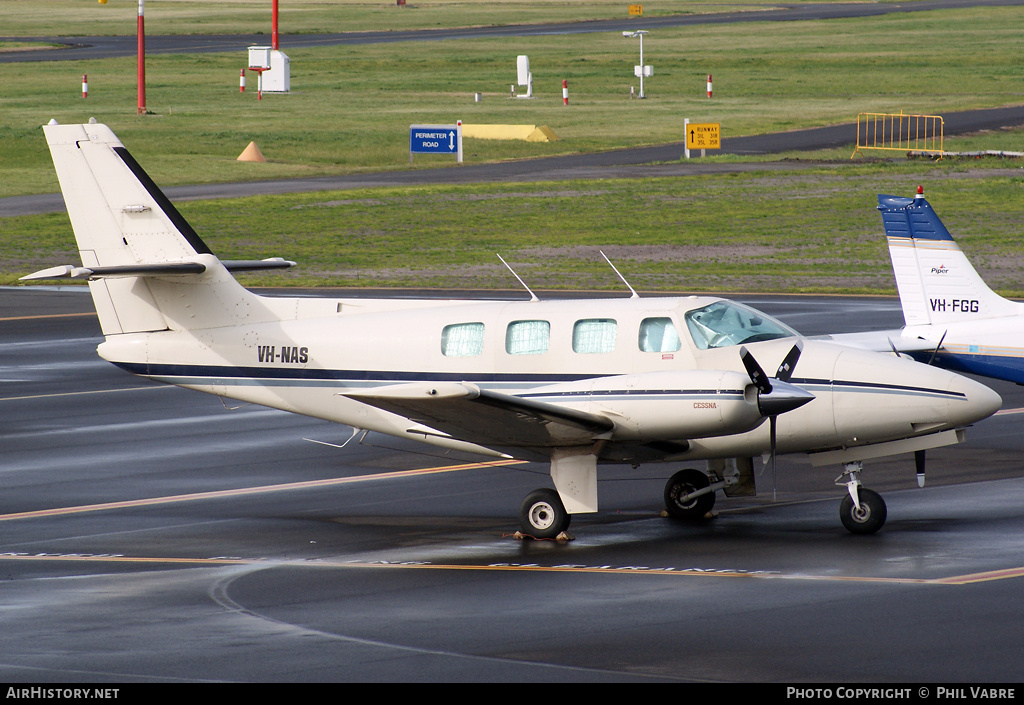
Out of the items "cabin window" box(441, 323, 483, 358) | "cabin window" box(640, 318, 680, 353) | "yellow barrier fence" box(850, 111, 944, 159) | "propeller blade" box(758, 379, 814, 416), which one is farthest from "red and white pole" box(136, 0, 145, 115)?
"propeller blade" box(758, 379, 814, 416)

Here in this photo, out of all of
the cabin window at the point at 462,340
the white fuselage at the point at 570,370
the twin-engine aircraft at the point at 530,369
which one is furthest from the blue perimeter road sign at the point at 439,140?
the cabin window at the point at 462,340

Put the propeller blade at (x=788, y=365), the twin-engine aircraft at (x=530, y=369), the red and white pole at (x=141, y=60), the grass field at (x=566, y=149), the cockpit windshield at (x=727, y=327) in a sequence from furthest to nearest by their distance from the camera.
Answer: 1. the red and white pole at (x=141, y=60)
2. the grass field at (x=566, y=149)
3. the cockpit windshield at (x=727, y=327)
4. the propeller blade at (x=788, y=365)
5. the twin-engine aircraft at (x=530, y=369)

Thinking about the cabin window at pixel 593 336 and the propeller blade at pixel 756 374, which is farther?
the cabin window at pixel 593 336

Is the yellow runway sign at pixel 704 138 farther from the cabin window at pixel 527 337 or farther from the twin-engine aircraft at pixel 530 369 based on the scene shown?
the cabin window at pixel 527 337

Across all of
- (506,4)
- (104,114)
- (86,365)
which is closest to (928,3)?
(506,4)

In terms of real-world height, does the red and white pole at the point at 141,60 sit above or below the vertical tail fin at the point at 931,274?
above

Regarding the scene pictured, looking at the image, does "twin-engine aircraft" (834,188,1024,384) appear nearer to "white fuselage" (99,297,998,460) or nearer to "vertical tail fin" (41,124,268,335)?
"white fuselage" (99,297,998,460)

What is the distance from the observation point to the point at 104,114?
72312 millimetres

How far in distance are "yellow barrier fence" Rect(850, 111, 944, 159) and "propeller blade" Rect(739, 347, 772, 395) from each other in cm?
4540

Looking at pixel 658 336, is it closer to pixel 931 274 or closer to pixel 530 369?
pixel 530 369

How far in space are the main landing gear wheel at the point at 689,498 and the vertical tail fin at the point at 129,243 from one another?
5.52 meters

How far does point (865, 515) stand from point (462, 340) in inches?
192

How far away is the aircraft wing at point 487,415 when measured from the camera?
1431cm

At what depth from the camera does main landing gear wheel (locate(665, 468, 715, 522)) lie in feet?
54.4
